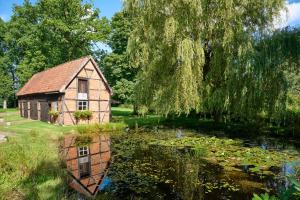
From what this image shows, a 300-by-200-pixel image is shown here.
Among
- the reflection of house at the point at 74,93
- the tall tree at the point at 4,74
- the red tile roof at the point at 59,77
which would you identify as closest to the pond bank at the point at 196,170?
the reflection of house at the point at 74,93

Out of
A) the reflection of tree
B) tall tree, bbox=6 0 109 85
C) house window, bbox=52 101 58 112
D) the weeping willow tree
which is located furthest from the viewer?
tall tree, bbox=6 0 109 85

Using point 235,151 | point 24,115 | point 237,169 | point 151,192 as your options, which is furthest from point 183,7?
point 24,115

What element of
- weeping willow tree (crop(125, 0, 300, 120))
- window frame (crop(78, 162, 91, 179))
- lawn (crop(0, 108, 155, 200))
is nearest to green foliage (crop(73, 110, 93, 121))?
weeping willow tree (crop(125, 0, 300, 120))

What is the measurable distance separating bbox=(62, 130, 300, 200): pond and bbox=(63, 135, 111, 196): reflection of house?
339 mm

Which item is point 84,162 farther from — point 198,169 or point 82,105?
point 82,105

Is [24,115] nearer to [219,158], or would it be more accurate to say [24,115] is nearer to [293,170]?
[219,158]

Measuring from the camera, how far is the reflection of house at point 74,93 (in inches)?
978

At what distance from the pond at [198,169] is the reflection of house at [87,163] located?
339mm

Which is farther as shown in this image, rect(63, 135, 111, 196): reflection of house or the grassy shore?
rect(63, 135, 111, 196): reflection of house

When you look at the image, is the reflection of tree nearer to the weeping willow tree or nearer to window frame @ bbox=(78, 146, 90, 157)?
window frame @ bbox=(78, 146, 90, 157)

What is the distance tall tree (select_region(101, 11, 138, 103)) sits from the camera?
3559 centimetres

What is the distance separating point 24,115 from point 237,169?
3005 cm

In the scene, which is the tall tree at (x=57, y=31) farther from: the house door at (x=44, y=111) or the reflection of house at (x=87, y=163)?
the reflection of house at (x=87, y=163)

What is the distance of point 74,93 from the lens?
25.4 m
